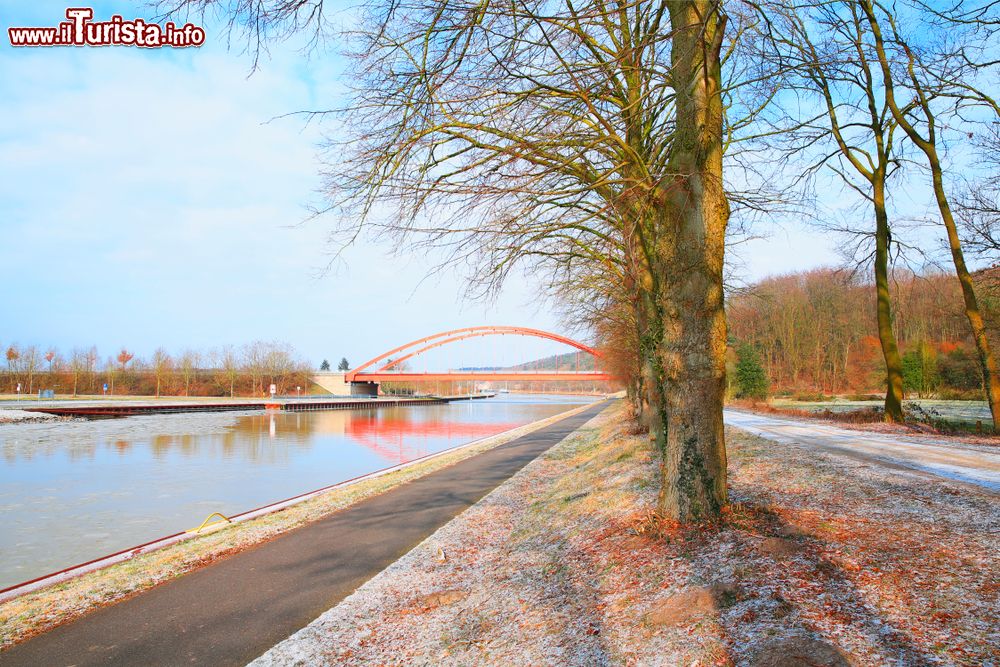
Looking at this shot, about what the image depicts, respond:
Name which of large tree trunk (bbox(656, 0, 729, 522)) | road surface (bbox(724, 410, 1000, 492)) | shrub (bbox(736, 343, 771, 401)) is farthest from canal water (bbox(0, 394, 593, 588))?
shrub (bbox(736, 343, 771, 401))

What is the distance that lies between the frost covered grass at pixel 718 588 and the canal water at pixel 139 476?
5512 millimetres

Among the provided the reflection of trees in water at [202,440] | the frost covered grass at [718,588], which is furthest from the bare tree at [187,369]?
the frost covered grass at [718,588]

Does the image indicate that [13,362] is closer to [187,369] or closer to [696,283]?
[187,369]

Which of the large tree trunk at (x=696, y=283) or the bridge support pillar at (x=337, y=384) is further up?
the large tree trunk at (x=696, y=283)

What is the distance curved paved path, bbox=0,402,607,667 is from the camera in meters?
4.41

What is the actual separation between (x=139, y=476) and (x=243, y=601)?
1290cm

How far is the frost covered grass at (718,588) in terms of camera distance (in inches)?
131

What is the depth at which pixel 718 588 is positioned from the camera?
410 cm

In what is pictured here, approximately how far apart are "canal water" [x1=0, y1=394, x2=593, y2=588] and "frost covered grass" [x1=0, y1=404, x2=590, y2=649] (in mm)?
1781

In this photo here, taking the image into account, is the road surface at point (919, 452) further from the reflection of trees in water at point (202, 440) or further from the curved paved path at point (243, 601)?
the reflection of trees in water at point (202, 440)

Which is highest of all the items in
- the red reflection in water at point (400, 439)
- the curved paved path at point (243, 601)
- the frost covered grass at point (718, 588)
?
the frost covered grass at point (718, 588)

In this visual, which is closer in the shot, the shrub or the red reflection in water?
the red reflection in water

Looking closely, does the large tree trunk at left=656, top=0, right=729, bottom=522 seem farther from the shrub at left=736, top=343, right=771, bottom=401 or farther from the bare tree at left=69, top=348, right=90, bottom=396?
the bare tree at left=69, top=348, right=90, bottom=396

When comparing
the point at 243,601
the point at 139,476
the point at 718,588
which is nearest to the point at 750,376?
the point at 139,476
